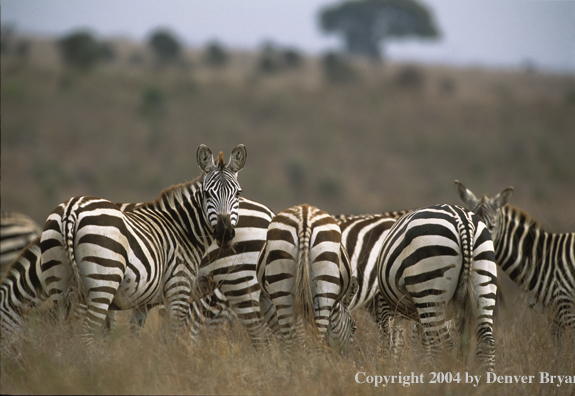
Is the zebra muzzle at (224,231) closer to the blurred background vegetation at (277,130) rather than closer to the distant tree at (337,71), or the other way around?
the blurred background vegetation at (277,130)

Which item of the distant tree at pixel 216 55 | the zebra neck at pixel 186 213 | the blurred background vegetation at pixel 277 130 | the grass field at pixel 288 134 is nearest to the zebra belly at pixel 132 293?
the zebra neck at pixel 186 213

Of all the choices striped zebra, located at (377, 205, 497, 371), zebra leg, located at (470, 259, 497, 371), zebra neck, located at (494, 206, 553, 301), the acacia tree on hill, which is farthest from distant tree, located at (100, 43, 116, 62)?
zebra leg, located at (470, 259, 497, 371)

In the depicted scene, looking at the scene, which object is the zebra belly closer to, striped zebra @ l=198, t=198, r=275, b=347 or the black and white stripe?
striped zebra @ l=198, t=198, r=275, b=347

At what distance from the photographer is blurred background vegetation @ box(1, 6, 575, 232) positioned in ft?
82.1

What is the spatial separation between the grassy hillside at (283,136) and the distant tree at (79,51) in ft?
3.57

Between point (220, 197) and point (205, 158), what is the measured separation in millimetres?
623

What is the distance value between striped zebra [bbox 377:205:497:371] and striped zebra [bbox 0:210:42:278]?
282 inches

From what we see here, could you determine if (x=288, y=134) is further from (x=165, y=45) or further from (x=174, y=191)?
(x=174, y=191)

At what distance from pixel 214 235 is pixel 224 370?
5.40ft

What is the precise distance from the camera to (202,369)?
467 centimetres

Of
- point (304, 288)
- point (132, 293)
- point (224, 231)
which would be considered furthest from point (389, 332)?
point (132, 293)

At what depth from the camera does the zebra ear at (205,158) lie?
234 inches

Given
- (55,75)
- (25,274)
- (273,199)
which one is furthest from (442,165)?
(25,274)

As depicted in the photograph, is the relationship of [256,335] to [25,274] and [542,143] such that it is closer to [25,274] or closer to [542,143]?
[25,274]
